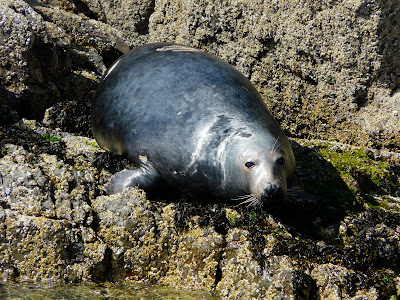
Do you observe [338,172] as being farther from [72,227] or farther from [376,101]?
[72,227]

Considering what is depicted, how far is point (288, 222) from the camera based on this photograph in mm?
5105

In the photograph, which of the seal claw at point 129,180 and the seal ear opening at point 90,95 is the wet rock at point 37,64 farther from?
the seal claw at point 129,180

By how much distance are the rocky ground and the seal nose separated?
0.74 ft

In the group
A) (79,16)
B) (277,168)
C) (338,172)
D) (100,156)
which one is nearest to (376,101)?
(338,172)

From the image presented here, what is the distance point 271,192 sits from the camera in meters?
4.71

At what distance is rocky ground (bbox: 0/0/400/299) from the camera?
4.30 m

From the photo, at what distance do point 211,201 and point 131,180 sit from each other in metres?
0.74

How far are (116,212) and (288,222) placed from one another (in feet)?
4.99

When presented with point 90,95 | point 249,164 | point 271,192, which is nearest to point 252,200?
point 271,192

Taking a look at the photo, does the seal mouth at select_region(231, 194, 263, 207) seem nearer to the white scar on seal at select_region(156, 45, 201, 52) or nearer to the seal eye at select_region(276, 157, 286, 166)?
the seal eye at select_region(276, 157, 286, 166)

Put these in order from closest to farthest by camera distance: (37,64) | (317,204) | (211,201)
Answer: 1. (211,201)
2. (317,204)
3. (37,64)

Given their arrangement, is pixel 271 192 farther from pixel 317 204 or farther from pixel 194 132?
pixel 194 132

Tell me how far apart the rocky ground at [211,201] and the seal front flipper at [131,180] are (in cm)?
11

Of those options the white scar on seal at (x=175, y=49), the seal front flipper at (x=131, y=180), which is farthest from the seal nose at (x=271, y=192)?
the white scar on seal at (x=175, y=49)
